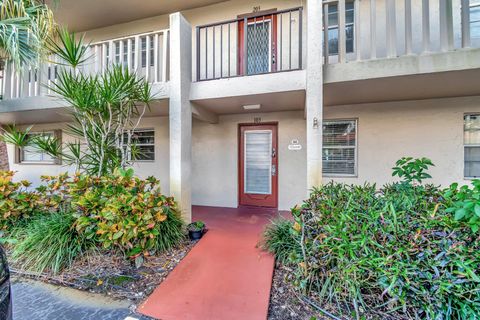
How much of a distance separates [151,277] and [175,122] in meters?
2.53

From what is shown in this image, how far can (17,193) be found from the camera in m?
3.90

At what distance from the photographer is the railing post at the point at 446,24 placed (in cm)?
314

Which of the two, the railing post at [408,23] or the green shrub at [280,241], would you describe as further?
the railing post at [408,23]

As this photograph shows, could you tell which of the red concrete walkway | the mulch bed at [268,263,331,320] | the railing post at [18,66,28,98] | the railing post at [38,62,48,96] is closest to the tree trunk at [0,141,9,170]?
the railing post at [18,66,28,98]

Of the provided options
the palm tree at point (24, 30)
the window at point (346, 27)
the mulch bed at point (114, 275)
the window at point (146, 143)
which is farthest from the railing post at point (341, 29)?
the window at point (146, 143)

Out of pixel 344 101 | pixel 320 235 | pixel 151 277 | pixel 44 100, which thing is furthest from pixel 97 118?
pixel 344 101

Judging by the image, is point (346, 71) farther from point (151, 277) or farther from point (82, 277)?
point (82, 277)

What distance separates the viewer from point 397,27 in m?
4.62

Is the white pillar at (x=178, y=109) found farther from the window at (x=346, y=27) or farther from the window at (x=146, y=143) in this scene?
the window at (x=346, y=27)

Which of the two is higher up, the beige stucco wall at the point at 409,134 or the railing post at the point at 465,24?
the railing post at the point at 465,24

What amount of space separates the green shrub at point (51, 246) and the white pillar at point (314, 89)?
3563 mm

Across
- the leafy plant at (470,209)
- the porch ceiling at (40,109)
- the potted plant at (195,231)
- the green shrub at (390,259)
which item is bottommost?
the potted plant at (195,231)

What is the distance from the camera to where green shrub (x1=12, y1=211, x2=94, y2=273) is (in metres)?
3.00

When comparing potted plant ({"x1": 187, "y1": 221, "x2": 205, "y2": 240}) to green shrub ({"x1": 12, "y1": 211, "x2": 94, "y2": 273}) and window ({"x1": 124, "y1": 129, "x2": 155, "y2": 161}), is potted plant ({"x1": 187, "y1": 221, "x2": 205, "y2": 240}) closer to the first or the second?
green shrub ({"x1": 12, "y1": 211, "x2": 94, "y2": 273})
